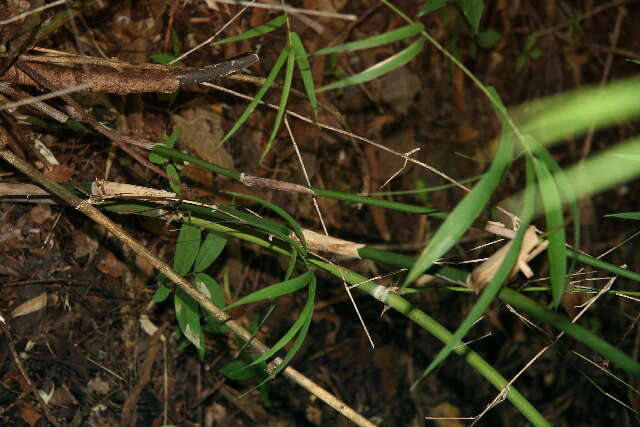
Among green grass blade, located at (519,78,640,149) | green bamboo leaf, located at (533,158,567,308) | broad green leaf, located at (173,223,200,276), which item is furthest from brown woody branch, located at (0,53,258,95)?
green grass blade, located at (519,78,640,149)

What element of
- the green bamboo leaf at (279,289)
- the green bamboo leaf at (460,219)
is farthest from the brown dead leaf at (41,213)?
the green bamboo leaf at (460,219)

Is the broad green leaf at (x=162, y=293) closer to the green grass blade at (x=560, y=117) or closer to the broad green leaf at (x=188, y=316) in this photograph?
the broad green leaf at (x=188, y=316)

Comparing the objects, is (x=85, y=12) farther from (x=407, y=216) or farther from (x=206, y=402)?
(x=407, y=216)

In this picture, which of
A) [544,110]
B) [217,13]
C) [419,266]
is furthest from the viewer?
[544,110]

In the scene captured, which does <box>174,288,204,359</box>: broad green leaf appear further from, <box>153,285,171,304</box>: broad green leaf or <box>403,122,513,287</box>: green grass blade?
<box>403,122,513,287</box>: green grass blade

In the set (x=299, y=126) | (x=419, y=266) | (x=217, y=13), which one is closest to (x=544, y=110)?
(x=299, y=126)

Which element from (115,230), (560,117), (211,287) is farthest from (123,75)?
(560,117)
